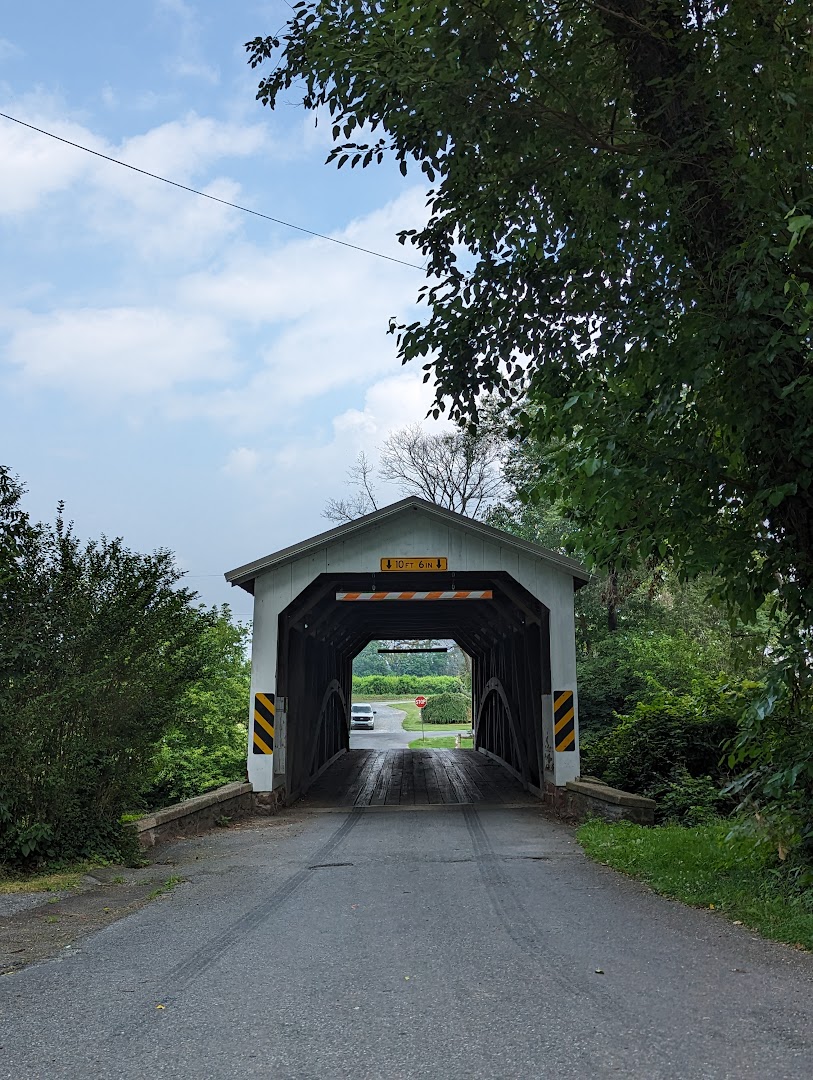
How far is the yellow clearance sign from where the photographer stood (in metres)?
13.0

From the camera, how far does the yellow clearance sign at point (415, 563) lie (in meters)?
13.0

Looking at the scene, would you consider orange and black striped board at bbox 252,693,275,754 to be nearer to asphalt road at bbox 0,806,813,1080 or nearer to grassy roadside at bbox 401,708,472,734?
asphalt road at bbox 0,806,813,1080

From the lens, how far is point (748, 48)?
535 cm

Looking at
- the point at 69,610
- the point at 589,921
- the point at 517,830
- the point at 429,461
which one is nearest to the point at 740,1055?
the point at 589,921

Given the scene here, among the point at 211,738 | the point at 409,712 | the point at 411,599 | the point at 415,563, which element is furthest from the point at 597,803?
the point at 409,712

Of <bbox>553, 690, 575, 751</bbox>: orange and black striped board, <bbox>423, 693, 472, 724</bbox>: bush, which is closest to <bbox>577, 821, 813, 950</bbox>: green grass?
<bbox>553, 690, 575, 751</bbox>: orange and black striped board

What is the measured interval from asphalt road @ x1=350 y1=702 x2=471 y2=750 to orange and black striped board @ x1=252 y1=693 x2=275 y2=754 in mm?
18381

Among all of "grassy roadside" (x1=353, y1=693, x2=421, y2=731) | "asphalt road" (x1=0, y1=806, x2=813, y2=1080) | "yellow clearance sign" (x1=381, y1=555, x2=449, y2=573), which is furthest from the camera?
"grassy roadside" (x1=353, y1=693, x2=421, y2=731)

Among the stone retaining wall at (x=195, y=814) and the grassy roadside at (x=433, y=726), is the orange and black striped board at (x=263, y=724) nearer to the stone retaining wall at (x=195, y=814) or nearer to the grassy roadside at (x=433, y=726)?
the stone retaining wall at (x=195, y=814)

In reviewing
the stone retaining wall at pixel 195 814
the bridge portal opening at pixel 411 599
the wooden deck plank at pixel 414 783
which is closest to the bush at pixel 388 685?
the wooden deck plank at pixel 414 783

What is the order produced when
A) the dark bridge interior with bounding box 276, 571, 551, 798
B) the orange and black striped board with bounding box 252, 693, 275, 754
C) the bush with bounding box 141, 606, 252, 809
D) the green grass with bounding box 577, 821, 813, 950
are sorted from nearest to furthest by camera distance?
1. the green grass with bounding box 577, 821, 813, 950
2. the orange and black striped board with bounding box 252, 693, 275, 754
3. the dark bridge interior with bounding box 276, 571, 551, 798
4. the bush with bounding box 141, 606, 252, 809

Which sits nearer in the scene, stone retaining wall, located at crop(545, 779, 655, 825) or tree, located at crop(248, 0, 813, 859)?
tree, located at crop(248, 0, 813, 859)

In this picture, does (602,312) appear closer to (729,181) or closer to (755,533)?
(729,181)

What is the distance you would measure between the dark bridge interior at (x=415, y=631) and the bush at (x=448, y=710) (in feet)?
113
